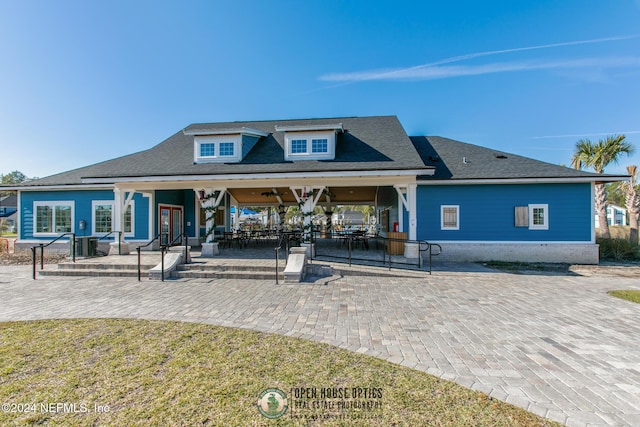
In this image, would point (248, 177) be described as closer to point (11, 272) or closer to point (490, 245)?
point (11, 272)

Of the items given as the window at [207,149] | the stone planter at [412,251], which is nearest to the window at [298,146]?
the window at [207,149]

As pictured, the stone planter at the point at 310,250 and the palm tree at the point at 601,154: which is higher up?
the palm tree at the point at 601,154

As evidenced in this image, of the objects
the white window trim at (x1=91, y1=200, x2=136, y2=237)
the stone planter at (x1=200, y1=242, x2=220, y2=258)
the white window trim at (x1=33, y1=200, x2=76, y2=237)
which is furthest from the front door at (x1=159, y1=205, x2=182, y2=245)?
the white window trim at (x1=33, y1=200, x2=76, y2=237)

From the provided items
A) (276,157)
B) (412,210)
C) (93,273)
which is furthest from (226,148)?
(412,210)

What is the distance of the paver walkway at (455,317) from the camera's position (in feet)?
10.2

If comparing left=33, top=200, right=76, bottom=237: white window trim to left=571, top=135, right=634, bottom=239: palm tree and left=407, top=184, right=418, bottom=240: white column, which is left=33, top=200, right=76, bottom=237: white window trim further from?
left=571, top=135, right=634, bottom=239: palm tree

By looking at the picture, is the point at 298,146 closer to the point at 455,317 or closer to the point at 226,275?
the point at 226,275

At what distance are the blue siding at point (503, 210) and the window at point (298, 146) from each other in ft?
17.9

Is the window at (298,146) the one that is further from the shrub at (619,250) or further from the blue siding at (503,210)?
the shrub at (619,250)

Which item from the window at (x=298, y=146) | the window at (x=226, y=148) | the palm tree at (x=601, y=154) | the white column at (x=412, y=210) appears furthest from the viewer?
the palm tree at (x=601, y=154)

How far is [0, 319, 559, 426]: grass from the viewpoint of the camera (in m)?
2.50

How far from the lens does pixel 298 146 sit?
13219 mm

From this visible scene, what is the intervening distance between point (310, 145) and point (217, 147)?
14.5 feet

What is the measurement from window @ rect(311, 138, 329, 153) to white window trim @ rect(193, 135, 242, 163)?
3.38m
